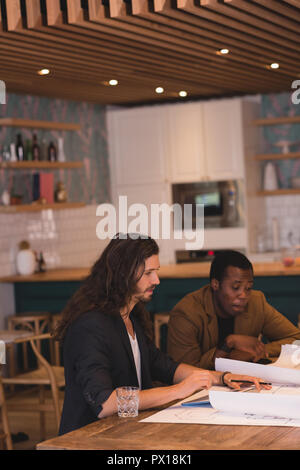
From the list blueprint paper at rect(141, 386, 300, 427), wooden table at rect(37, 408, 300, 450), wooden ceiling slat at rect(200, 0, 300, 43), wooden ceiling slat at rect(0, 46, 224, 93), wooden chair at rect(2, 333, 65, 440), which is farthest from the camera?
wooden ceiling slat at rect(0, 46, 224, 93)

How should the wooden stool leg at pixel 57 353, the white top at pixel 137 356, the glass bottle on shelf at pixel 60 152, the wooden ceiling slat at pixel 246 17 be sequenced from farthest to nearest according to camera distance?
the glass bottle on shelf at pixel 60 152 < the wooden stool leg at pixel 57 353 < the wooden ceiling slat at pixel 246 17 < the white top at pixel 137 356

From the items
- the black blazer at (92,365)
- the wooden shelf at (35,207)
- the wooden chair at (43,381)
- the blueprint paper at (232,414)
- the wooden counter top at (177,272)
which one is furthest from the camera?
the wooden shelf at (35,207)

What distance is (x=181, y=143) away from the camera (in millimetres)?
8539

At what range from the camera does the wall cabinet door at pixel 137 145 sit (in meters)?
8.66

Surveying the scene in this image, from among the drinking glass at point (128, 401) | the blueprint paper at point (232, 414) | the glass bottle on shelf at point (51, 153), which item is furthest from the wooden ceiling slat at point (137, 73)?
the blueprint paper at point (232, 414)

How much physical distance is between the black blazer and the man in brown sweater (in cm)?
68

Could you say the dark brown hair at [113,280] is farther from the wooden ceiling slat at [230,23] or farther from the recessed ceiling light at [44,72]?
the recessed ceiling light at [44,72]

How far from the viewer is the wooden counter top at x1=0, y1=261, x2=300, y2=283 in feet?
20.3

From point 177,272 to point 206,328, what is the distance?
2.72 metres

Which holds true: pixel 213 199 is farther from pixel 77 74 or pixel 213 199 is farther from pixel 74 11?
pixel 74 11

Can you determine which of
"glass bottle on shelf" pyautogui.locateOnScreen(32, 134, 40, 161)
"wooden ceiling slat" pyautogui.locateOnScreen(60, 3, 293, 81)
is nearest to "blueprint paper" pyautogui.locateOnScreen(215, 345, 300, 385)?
"wooden ceiling slat" pyautogui.locateOnScreen(60, 3, 293, 81)

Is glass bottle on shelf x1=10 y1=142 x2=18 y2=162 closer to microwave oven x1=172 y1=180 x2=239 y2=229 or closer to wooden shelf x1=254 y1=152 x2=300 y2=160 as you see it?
microwave oven x1=172 y1=180 x2=239 y2=229

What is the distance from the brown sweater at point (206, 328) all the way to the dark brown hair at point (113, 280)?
0.74 meters
